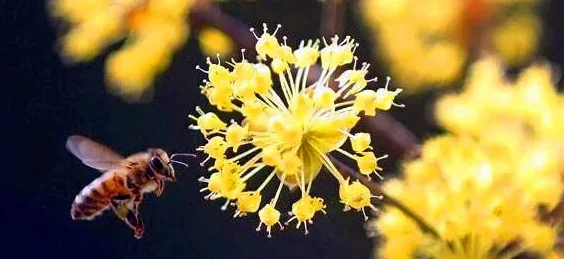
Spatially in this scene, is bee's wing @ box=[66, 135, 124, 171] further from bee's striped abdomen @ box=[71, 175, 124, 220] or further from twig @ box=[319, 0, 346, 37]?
twig @ box=[319, 0, 346, 37]

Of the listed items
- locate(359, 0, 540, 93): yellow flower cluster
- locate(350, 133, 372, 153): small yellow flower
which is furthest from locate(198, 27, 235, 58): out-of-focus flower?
locate(350, 133, 372, 153): small yellow flower

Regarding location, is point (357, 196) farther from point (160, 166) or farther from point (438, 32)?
point (438, 32)

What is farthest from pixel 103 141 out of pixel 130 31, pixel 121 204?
pixel 121 204

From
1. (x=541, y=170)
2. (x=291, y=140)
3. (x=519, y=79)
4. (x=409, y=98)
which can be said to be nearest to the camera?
(x=291, y=140)

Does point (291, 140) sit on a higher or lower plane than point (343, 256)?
lower

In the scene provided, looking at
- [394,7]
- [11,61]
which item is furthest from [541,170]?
[11,61]

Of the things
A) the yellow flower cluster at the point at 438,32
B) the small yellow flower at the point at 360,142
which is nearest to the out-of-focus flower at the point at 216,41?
the yellow flower cluster at the point at 438,32

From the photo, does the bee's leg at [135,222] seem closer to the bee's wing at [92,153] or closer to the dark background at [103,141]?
the bee's wing at [92,153]

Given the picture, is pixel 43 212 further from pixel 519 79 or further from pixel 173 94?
pixel 519 79
